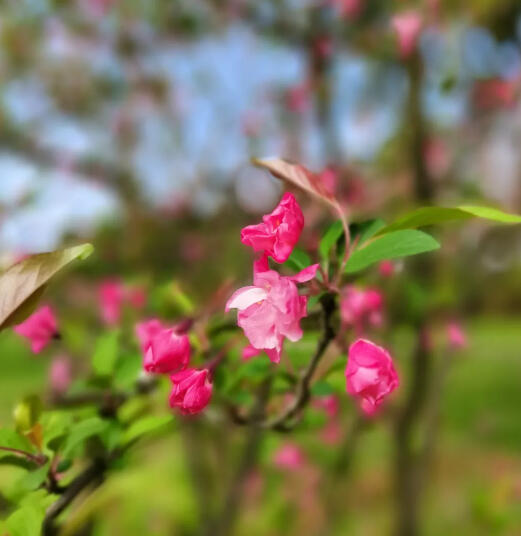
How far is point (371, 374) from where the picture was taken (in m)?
0.42

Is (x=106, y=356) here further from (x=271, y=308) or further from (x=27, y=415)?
(x=271, y=308)

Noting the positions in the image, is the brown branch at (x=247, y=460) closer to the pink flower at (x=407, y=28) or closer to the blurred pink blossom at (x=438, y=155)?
the pink flower at (x=407, y=28)

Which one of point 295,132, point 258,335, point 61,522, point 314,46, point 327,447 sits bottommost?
point 327,447

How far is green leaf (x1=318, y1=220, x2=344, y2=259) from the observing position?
487 millimetres

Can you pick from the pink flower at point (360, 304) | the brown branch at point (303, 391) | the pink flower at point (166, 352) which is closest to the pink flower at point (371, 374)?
the brown branch at point (303, 391)

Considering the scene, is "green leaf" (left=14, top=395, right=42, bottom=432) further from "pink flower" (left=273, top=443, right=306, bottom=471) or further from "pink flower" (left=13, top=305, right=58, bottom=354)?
"pink flower" (left=273, top=443, right=306, bottom=471)

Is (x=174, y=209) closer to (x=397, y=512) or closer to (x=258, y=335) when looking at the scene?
(x=397, y=512)

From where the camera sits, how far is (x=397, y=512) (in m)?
2.46

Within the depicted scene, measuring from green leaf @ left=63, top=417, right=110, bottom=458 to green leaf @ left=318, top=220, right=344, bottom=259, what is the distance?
0.77 feet

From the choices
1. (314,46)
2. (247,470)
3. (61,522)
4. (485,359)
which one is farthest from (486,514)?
(485,359)

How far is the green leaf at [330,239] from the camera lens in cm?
49

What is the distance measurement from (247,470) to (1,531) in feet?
3.60

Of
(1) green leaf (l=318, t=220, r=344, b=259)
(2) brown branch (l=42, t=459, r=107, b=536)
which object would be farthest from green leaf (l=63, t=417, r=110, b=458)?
(1) green leaf (l=318, t=220, r=344, b=259)

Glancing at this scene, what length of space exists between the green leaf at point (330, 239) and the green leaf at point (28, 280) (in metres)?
0.18
